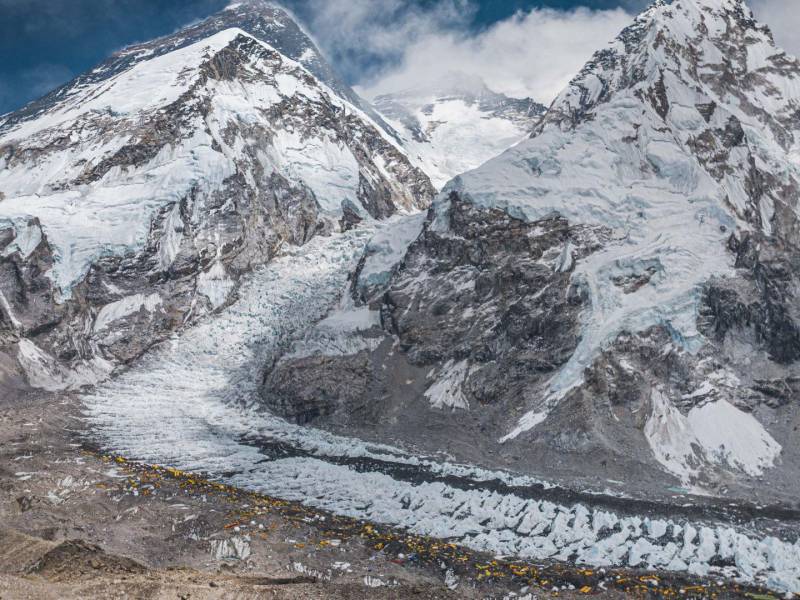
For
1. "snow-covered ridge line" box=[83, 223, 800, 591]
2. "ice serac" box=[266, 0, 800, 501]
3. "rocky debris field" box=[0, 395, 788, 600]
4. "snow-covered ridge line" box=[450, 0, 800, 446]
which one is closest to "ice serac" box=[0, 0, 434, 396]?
"snow-covered ridge line" box=[83, 223, 800, 591]

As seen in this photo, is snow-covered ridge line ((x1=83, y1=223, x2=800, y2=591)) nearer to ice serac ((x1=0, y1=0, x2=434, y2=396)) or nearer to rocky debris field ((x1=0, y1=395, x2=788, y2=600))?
rocky debris field ((x1=0, y1=395, x2=788, y2=600))

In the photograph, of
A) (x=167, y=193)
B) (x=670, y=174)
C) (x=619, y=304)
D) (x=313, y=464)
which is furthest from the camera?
(x=167, y=193)

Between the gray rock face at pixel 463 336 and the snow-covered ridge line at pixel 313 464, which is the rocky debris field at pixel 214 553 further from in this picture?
the gray rock face at pixel 463 336

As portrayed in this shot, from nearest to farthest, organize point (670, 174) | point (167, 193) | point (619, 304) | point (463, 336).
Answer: point (619, 304) < point (463, 336) < point (670, 174) < point (167, 193)

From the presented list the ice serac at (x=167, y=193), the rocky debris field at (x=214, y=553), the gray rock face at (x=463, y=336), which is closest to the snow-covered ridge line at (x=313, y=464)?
the rocky debris field at (x=214, y=553)

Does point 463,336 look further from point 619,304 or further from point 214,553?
point 214,553

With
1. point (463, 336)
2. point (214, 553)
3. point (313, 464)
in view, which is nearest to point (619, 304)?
point (463, 336)
